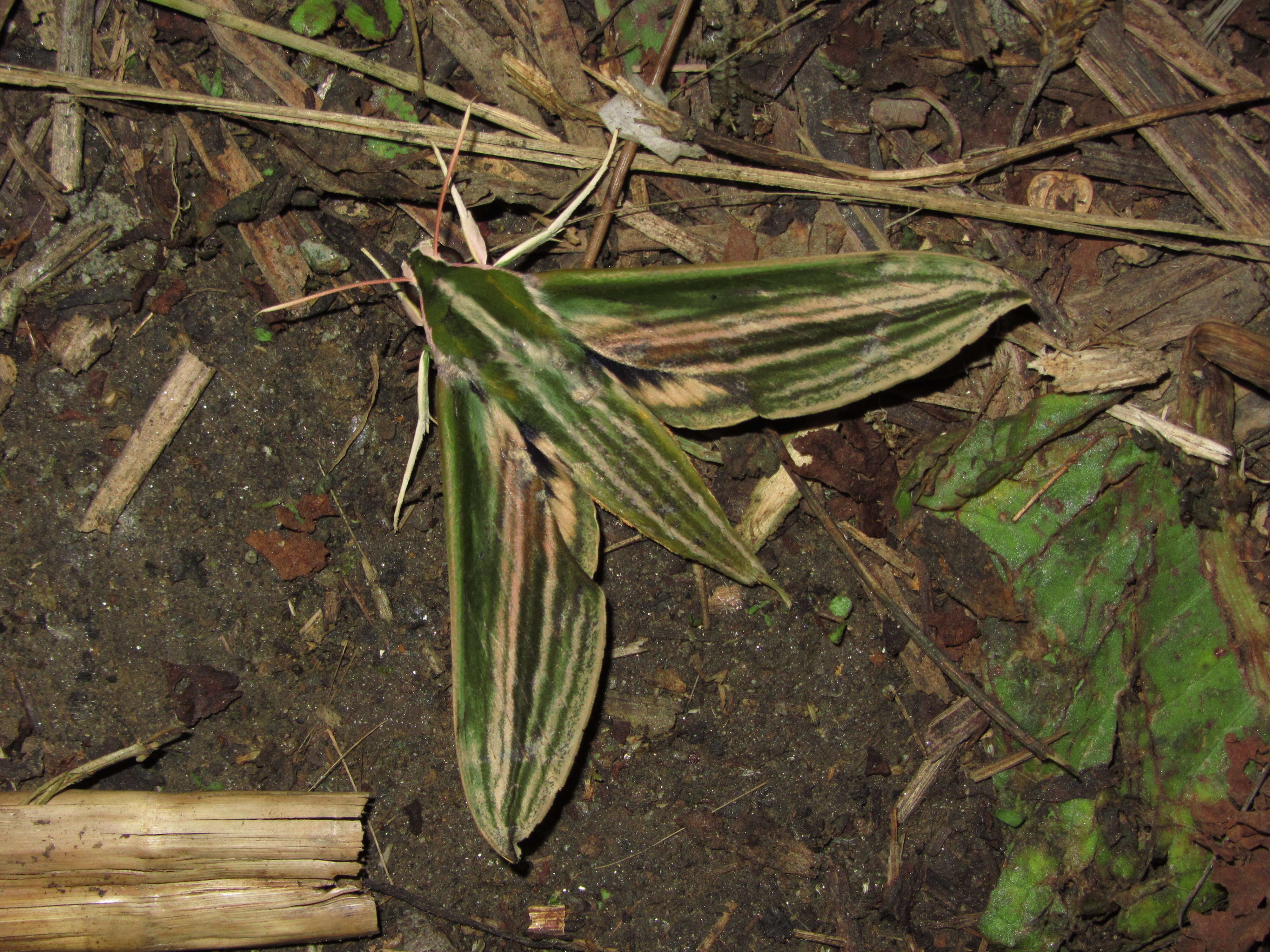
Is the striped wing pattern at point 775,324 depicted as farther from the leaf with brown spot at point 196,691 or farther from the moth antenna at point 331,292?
the leaf with brown spot at point 196,691

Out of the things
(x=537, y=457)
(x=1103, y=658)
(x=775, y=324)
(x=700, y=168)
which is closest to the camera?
(x=775, y=324)

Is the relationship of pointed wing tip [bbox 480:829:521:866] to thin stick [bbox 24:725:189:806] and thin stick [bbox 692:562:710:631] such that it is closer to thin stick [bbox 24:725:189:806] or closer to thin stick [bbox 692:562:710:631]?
thin stick [bbox 692:562:710:631]

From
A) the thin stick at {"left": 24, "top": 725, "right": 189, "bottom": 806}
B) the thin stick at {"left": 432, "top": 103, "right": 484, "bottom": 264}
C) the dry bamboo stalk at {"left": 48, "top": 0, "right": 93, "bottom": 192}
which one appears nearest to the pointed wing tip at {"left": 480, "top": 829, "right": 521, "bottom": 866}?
the thin stick at {"left": 24, "top": 725, "right": 189, "bottom": 806}

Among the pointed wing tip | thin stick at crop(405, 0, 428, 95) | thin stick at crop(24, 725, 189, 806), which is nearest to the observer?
the pointed wing tip

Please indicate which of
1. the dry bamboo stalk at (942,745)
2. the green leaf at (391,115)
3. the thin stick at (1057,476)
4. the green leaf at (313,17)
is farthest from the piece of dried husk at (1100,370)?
the green leaf at (313,17)

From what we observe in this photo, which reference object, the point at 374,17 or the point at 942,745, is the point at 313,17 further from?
the point at 942,745

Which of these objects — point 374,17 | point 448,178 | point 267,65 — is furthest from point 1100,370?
point 267,65
